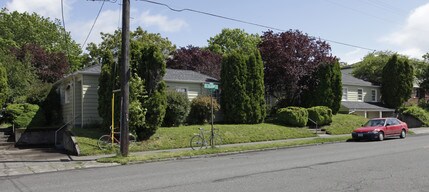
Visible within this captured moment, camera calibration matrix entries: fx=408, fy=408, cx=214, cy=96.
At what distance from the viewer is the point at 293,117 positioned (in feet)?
91.2

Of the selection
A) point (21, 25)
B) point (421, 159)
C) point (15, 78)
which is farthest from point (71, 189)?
point (21, 25)

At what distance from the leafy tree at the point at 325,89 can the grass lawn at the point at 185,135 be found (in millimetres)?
6082

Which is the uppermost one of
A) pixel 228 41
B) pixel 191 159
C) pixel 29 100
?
pixel 228 41

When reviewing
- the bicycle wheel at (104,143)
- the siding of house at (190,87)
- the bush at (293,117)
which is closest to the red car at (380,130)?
the bush at (293,117)

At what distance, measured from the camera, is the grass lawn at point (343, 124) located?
28.4 metres

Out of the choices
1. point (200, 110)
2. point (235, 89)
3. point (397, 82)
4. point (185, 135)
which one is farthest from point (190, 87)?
point (397, 82)

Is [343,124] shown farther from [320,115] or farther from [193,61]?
[193,61]

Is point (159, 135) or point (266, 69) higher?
point (266, 69)

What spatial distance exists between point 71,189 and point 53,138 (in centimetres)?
1474

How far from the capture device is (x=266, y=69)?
32250 mm

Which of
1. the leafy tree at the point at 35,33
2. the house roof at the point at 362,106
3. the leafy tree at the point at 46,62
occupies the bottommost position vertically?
the house roof at the point at 362,106

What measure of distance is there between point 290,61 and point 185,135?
13663 mm

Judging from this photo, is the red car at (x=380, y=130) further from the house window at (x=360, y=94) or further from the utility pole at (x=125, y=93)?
the house window at (x=360, y=94)

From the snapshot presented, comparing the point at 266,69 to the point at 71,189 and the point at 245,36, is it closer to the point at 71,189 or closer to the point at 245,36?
the point at 71,189
